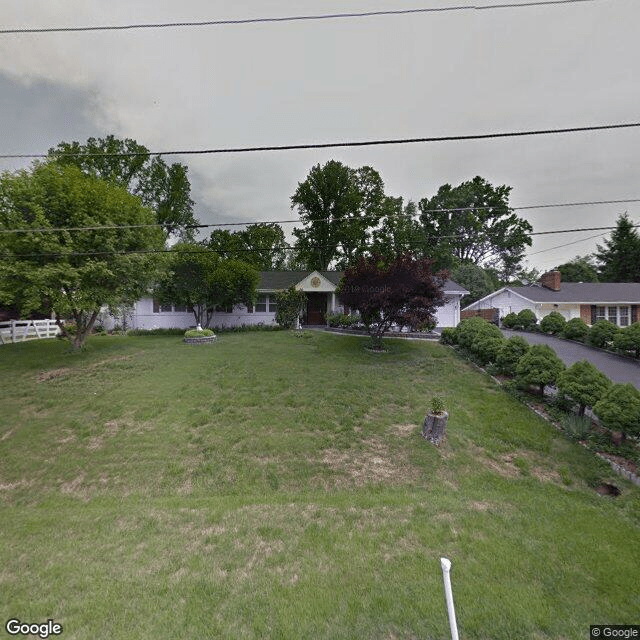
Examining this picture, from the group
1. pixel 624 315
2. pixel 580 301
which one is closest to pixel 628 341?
pixel 580 301

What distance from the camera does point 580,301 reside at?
902 inches

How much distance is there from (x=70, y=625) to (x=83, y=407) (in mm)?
6042

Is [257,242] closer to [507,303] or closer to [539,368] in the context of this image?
[507,303]

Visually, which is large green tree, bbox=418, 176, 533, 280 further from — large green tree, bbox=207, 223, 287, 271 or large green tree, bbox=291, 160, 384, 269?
large green tree, bbox=207, 223, 287, 271

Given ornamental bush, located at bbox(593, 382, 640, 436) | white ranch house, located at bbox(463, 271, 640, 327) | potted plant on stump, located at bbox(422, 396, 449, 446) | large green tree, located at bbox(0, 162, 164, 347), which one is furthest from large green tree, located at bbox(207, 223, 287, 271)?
ornamental bush, located at bbox(593, 382, 640, 436)

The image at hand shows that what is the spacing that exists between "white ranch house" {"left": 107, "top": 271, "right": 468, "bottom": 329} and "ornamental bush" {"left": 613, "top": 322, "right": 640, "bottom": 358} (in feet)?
28.9

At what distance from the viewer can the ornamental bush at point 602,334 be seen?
13.2 meters

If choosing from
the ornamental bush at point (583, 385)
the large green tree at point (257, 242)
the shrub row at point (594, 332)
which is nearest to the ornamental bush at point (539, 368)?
the ornamental bush at point (583, 385)

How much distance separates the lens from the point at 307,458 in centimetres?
534

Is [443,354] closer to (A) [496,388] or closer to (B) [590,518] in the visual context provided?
(A) [496,388]

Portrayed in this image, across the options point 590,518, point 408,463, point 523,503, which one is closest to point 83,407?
point 408,463

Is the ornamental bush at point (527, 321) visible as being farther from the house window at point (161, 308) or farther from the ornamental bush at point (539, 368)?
the house window at point (161, 308)

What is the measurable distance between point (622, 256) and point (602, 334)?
35.0m

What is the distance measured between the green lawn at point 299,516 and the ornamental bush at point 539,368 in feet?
2.42
